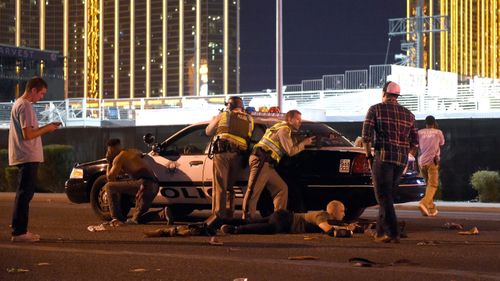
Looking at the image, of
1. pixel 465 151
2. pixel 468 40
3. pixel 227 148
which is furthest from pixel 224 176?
pixel 468 40

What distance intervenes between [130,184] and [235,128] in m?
2.04

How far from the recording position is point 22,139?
36.7 feet

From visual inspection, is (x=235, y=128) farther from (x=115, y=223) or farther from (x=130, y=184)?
(x=115, y=223)

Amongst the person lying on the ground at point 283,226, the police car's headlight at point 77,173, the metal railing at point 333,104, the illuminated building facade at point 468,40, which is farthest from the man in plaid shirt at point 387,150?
the illuminated building facade at point 468,40

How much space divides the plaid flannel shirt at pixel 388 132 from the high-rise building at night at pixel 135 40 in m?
79.0

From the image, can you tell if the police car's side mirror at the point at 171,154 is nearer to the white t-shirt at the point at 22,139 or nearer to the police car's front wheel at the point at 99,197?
the police car's front wheel at the point at 99,197

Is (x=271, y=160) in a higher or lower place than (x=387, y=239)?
higher

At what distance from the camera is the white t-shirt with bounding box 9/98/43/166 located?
1111 cm

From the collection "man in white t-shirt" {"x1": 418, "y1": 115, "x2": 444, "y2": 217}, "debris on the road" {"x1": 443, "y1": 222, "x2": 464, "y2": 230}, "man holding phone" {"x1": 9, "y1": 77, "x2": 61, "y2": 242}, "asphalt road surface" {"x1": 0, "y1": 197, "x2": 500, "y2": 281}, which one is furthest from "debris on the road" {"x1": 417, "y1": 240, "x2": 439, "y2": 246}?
"man in white t-shirt" {"x1": 418, "y1": 115, "x2": 444, "y2": 217}

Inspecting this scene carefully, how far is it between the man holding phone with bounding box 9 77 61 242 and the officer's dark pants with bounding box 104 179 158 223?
112 inches

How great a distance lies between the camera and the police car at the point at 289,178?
43.6 ft

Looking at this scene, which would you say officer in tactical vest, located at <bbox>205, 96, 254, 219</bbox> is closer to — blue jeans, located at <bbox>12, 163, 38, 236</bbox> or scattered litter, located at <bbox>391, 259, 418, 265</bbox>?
blue jeans, located at <bbox>12, 163, 38, 236</bbox>

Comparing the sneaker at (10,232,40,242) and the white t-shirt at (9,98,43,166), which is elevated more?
the white t-shirt at (9,98,43,166)

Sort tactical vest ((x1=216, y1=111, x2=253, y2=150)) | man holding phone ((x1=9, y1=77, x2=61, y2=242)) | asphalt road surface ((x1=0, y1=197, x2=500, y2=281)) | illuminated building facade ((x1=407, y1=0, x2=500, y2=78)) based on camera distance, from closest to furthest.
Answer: asphalt road surface ((x1=0, y1=197, x2=500, y2=281)) → man holding phone ((x1=9, y1=77, x2=61, y2=242)) → tactical vest ((x1=216, y1=111, x2=253, y2=150)) → illuminated building facade ((x1=407, y1=0, x2=500, y2=78))
